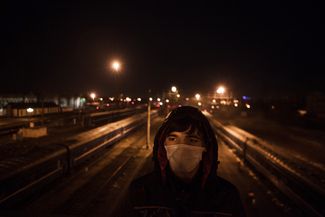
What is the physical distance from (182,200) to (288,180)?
8652mm

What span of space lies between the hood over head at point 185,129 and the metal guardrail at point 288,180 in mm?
5221

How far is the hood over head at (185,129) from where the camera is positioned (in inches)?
99.3

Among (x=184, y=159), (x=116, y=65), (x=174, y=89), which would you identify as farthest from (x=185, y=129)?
(x=174, y=89)

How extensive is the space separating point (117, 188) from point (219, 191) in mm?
7410

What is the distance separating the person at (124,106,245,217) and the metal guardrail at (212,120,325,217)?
17.2 feet

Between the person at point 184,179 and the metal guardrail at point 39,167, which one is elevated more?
the person at point 184,179

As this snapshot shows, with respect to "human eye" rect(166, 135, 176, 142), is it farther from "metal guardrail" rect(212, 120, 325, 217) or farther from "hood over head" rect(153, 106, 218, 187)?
"metal guardrail" rect(212, 120, 325, 217)

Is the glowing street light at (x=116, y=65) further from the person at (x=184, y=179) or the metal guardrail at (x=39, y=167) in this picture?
the person at (x=184, y=179)

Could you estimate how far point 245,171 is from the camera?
11.4 metres

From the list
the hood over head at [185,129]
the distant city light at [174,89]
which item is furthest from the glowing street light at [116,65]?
the hood over head at [185,129]

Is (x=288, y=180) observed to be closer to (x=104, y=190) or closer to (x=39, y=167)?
(x=104, y=190)

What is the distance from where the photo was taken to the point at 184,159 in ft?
8.45

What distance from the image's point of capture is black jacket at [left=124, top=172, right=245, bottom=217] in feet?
6.98

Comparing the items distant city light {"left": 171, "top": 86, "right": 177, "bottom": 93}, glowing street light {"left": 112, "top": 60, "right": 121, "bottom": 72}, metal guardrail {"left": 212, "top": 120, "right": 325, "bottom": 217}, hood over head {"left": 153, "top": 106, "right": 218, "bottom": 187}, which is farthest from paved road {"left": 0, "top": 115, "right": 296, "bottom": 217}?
distant city light {"left": 171, "top": 86, "right": 177, "bottom": 93}
